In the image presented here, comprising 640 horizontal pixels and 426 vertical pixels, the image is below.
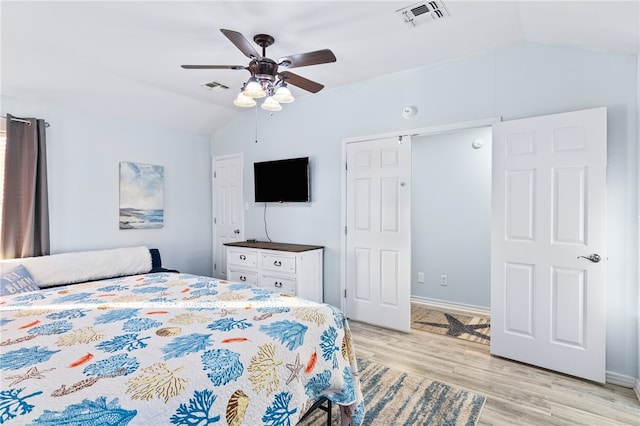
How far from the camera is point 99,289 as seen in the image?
2328 millimetres

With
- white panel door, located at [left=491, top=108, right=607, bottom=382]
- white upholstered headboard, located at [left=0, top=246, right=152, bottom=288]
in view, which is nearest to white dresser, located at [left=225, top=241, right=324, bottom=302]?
white upholstered headboard, located at [left=0, top=246, right=152, bottom=288]

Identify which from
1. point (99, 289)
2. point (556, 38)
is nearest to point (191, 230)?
point (99, 289)

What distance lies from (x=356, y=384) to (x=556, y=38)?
289 centimetres

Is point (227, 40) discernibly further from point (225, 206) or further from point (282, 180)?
point (225, 206)

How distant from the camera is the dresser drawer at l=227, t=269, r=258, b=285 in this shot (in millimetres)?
3992

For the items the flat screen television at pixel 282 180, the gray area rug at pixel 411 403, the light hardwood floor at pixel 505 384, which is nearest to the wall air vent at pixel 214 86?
the flat screen television at pixel 282 180

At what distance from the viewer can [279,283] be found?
3764mm

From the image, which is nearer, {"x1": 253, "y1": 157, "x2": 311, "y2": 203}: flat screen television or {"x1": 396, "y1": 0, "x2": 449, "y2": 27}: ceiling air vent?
{"x1": 396, "y1": 0, "x2": 449, "y2": 27}: ceiling air vent

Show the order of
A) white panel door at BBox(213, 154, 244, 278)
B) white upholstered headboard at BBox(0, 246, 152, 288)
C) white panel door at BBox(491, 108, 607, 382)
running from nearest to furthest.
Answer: white panel door at BBox(491, 108, 607, 382) < white upholstered headboard at BBox(0, 246, 152, 288) < white panel door at BBox(213, 154, 244, 278)

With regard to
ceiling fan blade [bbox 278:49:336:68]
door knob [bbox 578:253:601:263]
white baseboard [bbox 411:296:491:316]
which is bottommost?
white baseboard [bbox 411:296:491:316]

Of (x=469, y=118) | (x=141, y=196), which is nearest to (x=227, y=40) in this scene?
(x=469, y=118)

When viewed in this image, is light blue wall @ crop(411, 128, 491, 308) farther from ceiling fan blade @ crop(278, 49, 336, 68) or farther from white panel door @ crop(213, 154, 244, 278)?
ceiling fan blade @ crop(278, 49, 336, 68)

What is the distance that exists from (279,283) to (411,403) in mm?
1943

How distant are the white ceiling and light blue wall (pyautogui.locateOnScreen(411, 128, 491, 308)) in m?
1.43
